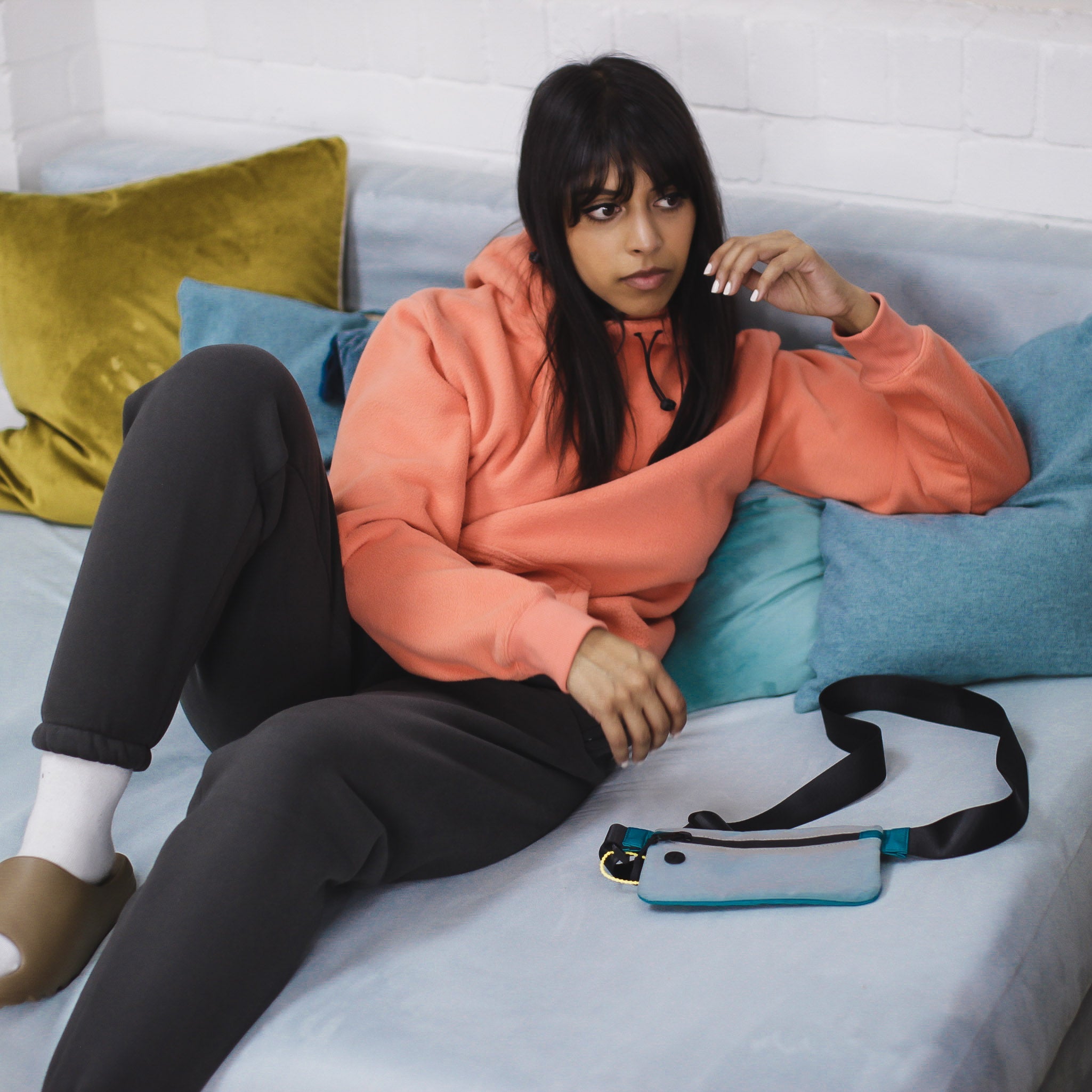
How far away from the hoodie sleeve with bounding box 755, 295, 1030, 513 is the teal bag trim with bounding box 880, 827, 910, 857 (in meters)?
0.41

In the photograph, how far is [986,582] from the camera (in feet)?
3.80

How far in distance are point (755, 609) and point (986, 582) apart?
0.76 ft

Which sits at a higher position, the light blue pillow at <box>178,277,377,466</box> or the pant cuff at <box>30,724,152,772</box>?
the light blue pillow at <box>178,277,377,466</box>

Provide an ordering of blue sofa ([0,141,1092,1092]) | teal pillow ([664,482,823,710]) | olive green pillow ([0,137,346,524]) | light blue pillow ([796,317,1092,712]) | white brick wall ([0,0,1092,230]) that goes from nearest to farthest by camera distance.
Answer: blue sofa ([0,141,1092,1092]) < light blue pillow ([796,317,1092,712]) < teal pillow ([664,482,823,710]) < white brick wall ([0,0,1092,230]) < olive green pillow ([0,137,346,524])

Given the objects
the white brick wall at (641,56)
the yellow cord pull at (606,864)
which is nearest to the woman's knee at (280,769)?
the yellow cord pull at (606,864)

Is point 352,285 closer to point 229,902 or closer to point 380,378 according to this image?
point 380,378

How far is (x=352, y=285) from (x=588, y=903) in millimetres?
1057

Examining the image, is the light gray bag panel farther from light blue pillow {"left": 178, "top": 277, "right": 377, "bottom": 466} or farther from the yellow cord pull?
light blue pillow {"left": 178, "top": 277, "right": 377, "bottom": 466}

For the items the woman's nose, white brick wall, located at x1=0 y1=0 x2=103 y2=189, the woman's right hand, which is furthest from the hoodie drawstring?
white brick wall, located at x1=0 y1=0 x2=103 y2=189

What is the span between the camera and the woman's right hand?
97 cm

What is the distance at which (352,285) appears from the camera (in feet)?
5.74

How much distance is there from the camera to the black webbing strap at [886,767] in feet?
3.13

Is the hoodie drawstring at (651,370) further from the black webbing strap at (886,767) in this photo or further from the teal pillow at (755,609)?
the black webbing strap at (886,767)

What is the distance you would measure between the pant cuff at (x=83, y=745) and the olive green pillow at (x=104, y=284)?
78 cm
